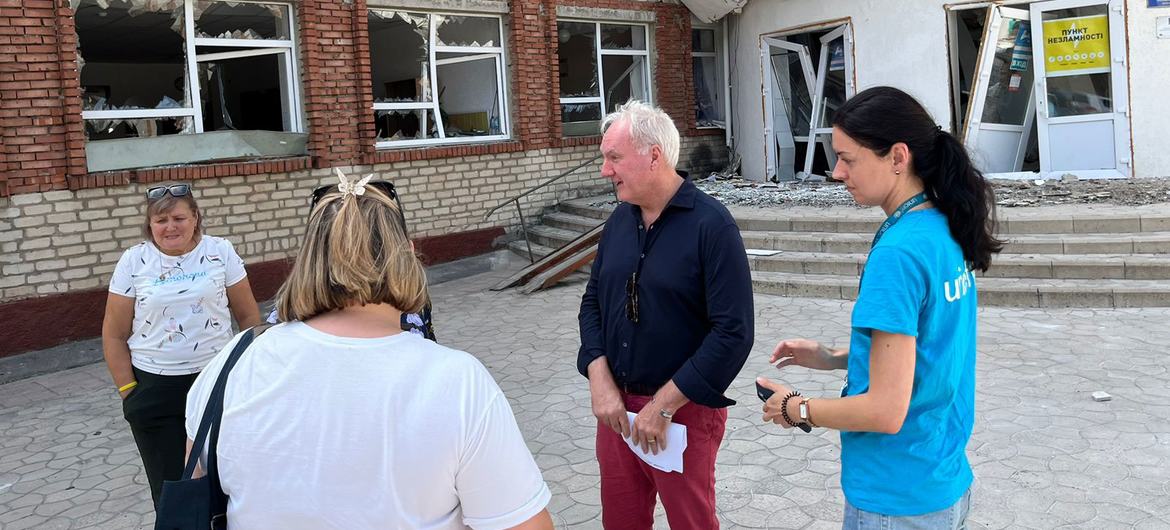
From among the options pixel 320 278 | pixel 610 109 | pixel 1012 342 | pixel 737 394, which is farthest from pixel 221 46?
pixel 320 278

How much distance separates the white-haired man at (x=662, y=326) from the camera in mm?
2793

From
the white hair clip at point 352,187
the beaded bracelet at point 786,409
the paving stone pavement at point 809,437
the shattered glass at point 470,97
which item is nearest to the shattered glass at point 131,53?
the shattered glass at point 470,97

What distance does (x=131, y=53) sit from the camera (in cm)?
1555

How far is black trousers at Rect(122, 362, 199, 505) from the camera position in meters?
3.68

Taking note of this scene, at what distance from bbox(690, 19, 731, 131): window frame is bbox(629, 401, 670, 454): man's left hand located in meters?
13.2

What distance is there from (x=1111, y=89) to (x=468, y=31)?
8205 mm

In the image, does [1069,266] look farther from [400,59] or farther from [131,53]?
[131,53]

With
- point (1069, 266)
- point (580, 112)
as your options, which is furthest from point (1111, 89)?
point (580, 112)

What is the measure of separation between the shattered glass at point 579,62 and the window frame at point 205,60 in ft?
15.0

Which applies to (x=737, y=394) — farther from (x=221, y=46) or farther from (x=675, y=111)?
(x=675, y=111)

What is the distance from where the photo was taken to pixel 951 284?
2.10 m

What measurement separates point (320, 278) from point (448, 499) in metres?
0.48

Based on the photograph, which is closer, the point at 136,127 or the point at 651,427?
the point at 651,427

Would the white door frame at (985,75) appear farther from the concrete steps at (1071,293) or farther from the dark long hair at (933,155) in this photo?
the dark long hair at (933,155)
